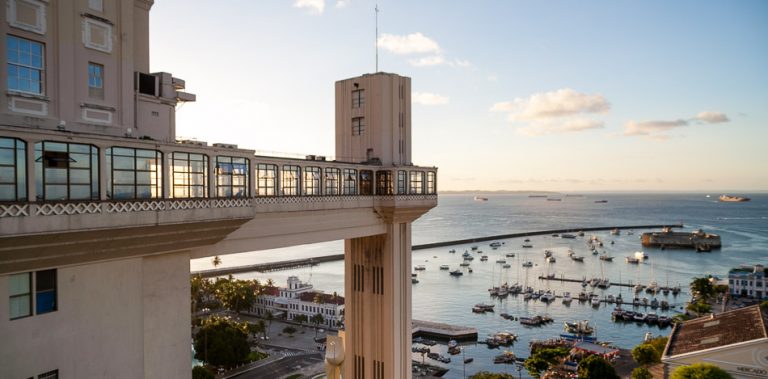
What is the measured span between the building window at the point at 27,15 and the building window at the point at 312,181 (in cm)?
1171

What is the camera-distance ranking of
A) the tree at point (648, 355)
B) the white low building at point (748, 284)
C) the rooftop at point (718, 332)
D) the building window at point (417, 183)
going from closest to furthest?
the building window at point (417, 183), the rooftop at point (718, 332), the tree at point (648, 355), the white low building at point (748, 284)

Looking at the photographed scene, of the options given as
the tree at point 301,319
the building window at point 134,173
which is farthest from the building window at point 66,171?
the tree at point 301,319

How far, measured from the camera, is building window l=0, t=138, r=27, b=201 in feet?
37.6

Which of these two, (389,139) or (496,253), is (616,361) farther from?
(496,253)

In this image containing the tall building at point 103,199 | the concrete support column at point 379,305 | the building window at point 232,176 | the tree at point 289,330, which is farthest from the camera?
the tree at point 289,330

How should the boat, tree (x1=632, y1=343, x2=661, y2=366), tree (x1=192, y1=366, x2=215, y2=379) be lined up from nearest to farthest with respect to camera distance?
tree (x1=192, y1=366, x2=215, y2=379) < tree (x1=632, y1=343, x2=661, y2=366) < the boat

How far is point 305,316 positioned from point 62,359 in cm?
7163

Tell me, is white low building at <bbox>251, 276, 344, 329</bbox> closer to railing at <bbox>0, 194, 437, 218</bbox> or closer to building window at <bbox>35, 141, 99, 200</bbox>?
railing at <bbox>0, 194, 437, 218</bbox>

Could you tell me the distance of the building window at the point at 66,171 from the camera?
12.2 m

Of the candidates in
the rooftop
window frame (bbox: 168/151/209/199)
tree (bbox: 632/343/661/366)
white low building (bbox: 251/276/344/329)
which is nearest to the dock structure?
white low building (bbox: 251/276/344/329)

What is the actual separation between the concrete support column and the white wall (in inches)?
518

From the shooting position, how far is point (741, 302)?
87.1 m

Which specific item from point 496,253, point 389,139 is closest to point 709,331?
point 389,139

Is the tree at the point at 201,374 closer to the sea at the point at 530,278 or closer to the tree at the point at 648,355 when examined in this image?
the sea at the point at 530,278
